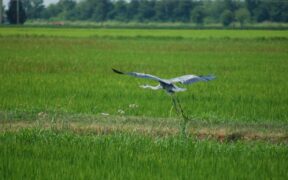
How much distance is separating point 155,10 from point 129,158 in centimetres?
7121

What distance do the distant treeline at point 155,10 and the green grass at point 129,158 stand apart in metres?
61.8

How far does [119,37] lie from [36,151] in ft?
84.7

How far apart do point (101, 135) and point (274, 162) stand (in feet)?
5.98

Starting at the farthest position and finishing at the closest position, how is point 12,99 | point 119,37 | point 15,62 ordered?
1. point 119,37
2. point 15,62
3. point 12,99

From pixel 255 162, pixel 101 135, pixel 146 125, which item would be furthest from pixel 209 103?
pixel 255 162

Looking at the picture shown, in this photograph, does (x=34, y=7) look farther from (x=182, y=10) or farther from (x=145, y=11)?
(x=182, y=10)

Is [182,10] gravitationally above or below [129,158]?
below

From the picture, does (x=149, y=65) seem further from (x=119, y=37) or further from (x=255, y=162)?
(x=119, y=37)

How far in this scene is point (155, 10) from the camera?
76.2m

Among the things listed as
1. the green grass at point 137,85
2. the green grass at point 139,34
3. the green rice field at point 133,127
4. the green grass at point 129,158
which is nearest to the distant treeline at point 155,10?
the green grass at point 139,34

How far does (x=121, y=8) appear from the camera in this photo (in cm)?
7700

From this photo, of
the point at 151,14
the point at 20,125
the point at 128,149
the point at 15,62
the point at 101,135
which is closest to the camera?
the point at 128,149

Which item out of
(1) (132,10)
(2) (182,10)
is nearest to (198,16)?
(2) (182,10)

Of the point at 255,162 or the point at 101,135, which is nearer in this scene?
the point at 255,162
